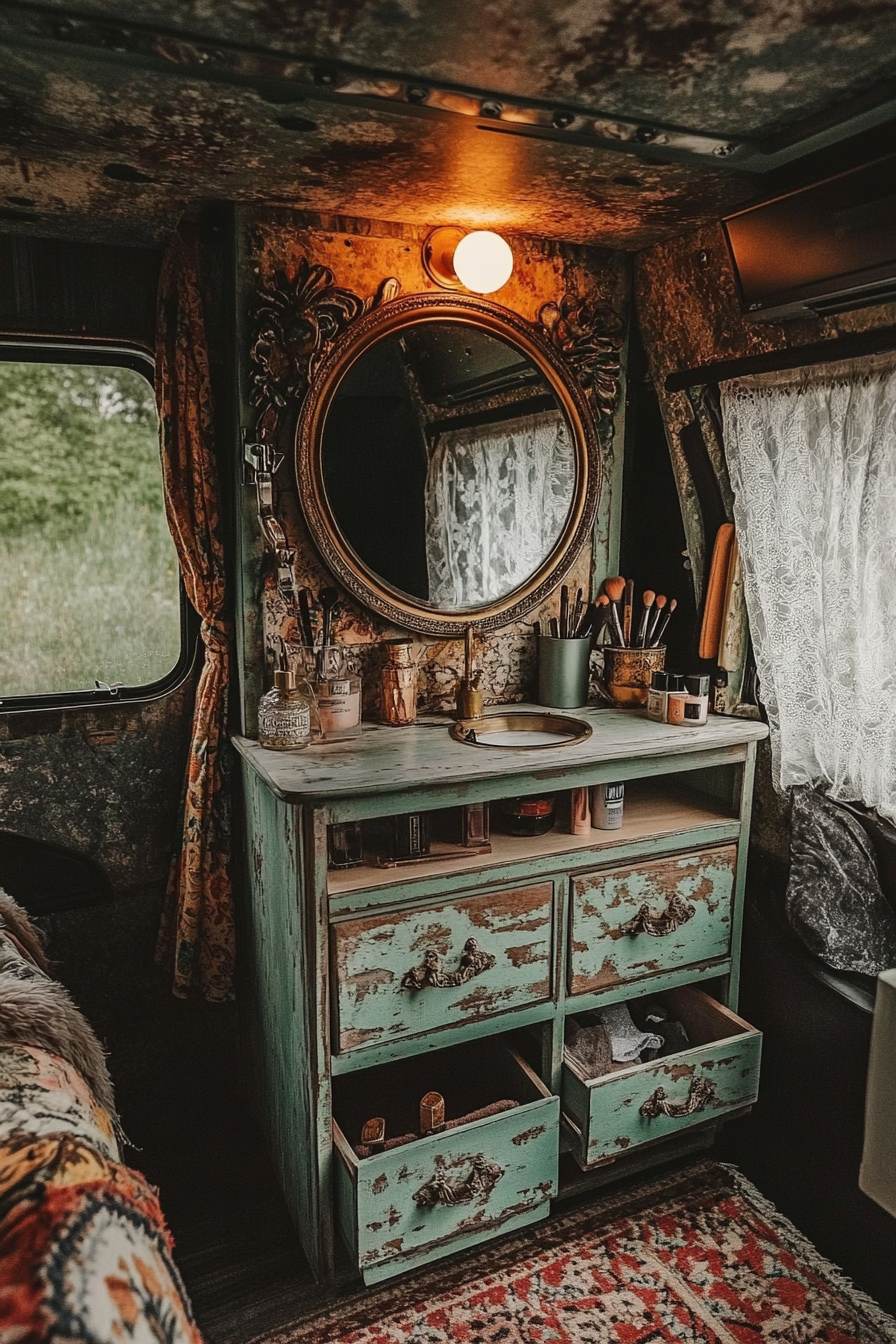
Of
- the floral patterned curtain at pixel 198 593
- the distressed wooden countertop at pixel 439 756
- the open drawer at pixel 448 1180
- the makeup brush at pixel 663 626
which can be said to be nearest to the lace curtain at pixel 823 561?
the distressed wooden countertop at pixel 439 756

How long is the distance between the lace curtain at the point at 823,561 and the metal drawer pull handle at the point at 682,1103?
0.89m

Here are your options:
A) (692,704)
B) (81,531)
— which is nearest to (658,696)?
(692,704)

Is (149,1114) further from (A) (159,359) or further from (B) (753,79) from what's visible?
(B) (753,79)

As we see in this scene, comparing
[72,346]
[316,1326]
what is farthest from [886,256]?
[316,1326]

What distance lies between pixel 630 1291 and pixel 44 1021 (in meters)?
1.61

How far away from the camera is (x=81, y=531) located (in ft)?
8.61

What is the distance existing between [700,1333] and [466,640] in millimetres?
1857

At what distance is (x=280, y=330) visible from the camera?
244 cm

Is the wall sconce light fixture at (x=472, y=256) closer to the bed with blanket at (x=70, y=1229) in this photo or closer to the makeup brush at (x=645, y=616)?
the makeup brush at (x=645, y=616)

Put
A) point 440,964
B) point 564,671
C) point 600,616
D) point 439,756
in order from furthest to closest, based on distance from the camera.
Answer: point 600,616
point 564,671
point 439,756
point 440,964

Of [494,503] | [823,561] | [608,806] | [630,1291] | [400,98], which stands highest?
[400,98]

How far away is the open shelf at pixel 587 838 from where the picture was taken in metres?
2.15

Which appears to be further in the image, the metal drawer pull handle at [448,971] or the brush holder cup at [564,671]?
the brush holder cup at [564,671]

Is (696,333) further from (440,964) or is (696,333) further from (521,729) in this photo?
(440,964)
